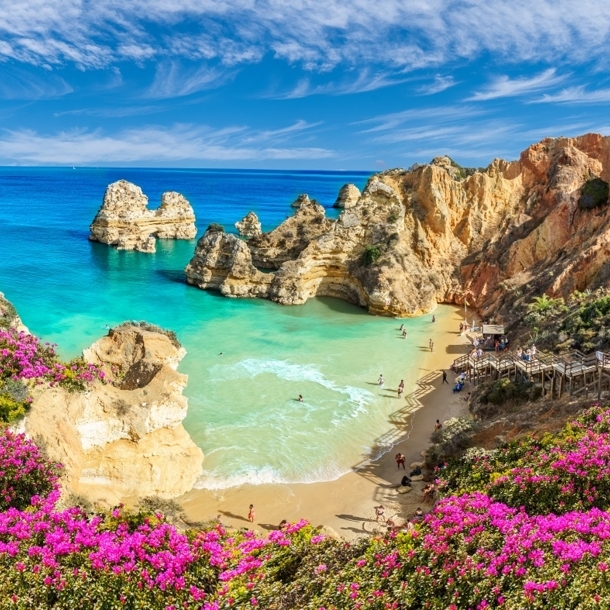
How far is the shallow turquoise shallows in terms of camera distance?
21.5 meters

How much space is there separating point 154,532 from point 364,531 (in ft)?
28.3

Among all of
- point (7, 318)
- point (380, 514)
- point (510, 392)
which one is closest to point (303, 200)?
point (510, 392)

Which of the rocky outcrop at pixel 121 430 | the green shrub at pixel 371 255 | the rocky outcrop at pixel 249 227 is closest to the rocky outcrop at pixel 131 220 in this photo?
the rocky outcrop at pixel 249 227

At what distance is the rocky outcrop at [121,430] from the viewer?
49.6 ft

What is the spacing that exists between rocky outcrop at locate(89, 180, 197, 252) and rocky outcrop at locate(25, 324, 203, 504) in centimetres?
4526

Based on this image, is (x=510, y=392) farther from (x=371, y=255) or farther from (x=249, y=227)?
(x=249, y=227)

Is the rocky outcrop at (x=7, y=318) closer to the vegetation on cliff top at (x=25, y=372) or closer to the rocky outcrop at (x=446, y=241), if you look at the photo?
the vegetation on cliff top at (x=25, y=372)

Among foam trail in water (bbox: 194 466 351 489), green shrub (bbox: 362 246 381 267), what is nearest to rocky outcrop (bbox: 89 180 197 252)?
green shrub (bbox: 362 246 381 267)

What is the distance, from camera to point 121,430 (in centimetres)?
1714

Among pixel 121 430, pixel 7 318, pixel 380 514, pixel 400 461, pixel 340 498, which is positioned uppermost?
pixel 7 318

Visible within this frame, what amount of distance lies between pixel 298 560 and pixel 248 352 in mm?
20935

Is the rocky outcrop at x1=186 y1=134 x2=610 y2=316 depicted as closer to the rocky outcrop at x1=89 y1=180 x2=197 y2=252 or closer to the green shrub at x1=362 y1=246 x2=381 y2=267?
the green shrub at x1=362 y1=246 x2=381 y2=267

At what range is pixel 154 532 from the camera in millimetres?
10312

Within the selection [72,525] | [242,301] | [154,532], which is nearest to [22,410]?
[72,525]
